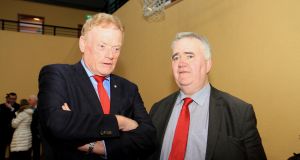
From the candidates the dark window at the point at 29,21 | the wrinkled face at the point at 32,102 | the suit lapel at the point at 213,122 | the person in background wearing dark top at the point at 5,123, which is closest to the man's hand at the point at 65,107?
the suit lapel at the point at 213,122

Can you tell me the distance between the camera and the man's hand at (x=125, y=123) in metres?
1.51

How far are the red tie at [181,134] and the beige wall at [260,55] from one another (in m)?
1.06

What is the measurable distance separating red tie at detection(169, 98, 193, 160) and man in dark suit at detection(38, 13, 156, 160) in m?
0.25

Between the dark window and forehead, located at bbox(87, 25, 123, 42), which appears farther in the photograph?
the dark window

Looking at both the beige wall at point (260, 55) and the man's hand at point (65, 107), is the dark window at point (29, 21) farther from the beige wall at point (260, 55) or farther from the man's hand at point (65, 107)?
the man's hand at point (65, 107)

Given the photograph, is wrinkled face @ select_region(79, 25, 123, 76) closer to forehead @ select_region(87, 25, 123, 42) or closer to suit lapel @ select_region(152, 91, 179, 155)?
forehead @ select_region(87, 25, 123, 42)

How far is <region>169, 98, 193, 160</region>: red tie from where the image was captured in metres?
1.81

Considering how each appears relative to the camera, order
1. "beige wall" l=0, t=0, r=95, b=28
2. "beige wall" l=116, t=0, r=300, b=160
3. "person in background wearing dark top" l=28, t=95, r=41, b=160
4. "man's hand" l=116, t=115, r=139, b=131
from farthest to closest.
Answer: "beige wall" l=0, t=0, r=95, b=28
"person in background wearing dark top" l=28, t=95, r=41, b=160
"beige wall" l=116, t=0, r=300, b=160
"man's hand" l=116, t=115, r=139, b=131

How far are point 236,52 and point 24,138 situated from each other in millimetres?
4031

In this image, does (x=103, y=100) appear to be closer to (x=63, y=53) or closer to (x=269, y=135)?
(x=269, y=135)

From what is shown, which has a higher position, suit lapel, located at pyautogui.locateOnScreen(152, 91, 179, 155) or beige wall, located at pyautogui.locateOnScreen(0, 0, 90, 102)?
beige wall, located at pyautogui.locateOnScreen(0, 0, 90, 102)

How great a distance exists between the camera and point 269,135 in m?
2.68

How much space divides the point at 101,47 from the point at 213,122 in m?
0.83

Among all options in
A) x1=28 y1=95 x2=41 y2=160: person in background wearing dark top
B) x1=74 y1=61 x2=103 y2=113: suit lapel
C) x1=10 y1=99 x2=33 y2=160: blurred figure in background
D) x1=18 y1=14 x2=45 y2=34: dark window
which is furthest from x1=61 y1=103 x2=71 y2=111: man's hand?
x1=18 y1=14 x2=45 y2=34: dark window
